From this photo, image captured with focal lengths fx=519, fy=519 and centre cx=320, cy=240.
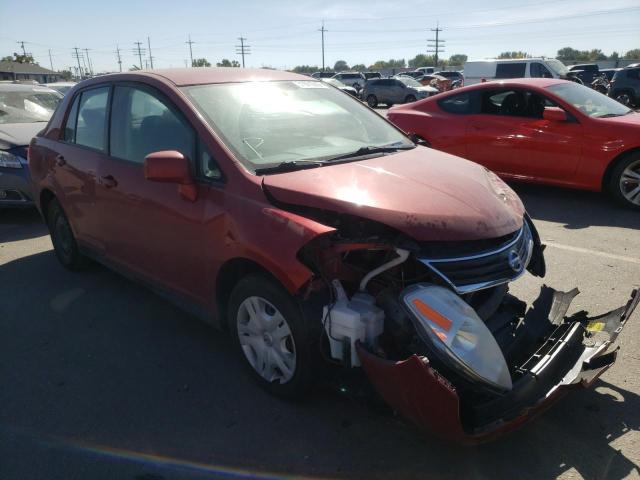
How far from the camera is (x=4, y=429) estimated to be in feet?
9.16

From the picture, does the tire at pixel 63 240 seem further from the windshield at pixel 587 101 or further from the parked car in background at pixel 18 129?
the windshield at pixel 587 101

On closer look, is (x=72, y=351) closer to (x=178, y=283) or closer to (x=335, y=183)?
(x=178, y=283)

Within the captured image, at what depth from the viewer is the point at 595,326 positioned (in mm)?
2812

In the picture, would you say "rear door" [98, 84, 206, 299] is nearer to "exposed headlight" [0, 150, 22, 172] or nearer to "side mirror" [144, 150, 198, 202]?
"side mirror" [144, 150, 198, 202]

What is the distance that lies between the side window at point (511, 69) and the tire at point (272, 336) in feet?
64.1

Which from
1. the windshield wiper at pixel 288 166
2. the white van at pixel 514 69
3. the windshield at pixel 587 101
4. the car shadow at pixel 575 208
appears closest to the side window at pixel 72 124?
the windshield wiper at pixel 288 166

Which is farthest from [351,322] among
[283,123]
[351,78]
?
[351,78]

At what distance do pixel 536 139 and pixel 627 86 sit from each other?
1543 centimetres

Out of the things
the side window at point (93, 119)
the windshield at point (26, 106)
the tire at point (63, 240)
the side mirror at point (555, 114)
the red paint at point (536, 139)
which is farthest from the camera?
the windshield at point (26, 106)

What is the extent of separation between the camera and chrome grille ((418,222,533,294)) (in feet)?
7.86

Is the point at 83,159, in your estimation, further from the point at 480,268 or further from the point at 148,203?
the point at 480,268

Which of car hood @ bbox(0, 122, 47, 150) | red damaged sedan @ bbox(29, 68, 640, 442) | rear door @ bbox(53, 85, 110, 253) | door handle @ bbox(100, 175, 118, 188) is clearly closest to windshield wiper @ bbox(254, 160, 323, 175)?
red damaged sedan @ bbox(29, 68, 640, 442)

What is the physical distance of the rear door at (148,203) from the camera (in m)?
3.18

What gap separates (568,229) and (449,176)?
3.39 m
